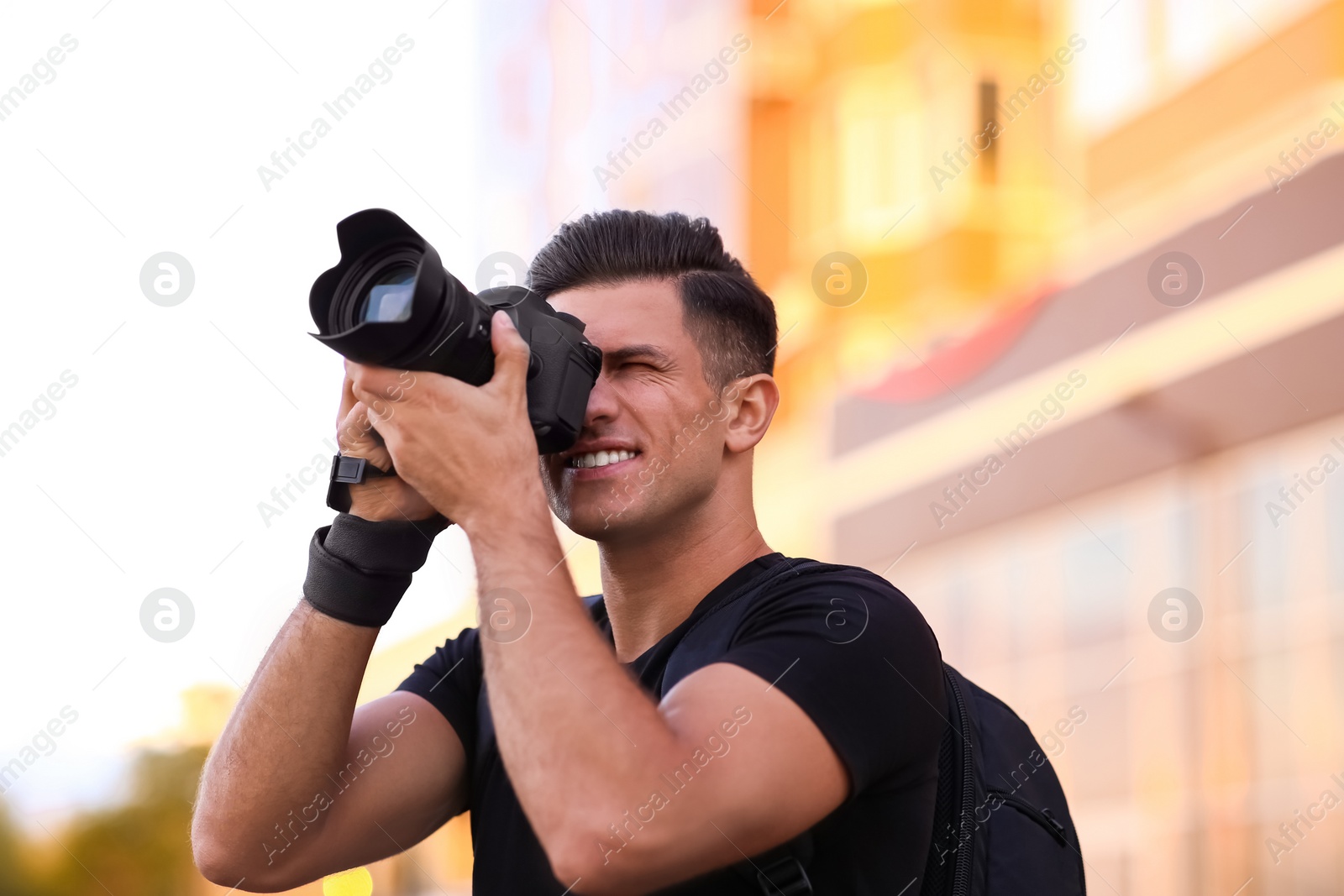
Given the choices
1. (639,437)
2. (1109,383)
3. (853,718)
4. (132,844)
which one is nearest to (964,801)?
(853,718)

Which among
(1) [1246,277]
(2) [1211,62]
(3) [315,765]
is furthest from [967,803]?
(2) [1211,62]

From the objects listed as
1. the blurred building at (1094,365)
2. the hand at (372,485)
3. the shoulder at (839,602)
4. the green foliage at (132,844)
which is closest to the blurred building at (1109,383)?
the blurred building at (1094,365)

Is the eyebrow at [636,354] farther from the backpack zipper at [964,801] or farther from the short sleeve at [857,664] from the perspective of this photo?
the backpack zipper at [964,801]

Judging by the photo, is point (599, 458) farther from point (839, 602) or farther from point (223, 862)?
point (223, 862)

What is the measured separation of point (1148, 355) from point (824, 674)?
613cm

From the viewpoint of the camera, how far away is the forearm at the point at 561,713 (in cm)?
152

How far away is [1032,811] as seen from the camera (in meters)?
1.86

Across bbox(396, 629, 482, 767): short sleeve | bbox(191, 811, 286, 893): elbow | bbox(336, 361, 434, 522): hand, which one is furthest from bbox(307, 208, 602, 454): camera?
bbox(191, 811, 286, 893): elbow

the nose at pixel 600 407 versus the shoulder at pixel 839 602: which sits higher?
the nose at pixel 600 407

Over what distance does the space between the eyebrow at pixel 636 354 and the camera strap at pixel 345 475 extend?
434 millimetres

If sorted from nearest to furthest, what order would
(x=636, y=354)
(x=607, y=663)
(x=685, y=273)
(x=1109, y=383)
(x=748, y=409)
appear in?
(x=607, y=663) < (x=636, y=354) < (x=748, y=409) < (x=685, y=273) < (x=1109, y=383)

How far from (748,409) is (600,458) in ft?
1.07

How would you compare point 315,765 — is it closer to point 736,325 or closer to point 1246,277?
point 736,325

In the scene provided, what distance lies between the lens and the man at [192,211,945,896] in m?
1.55
